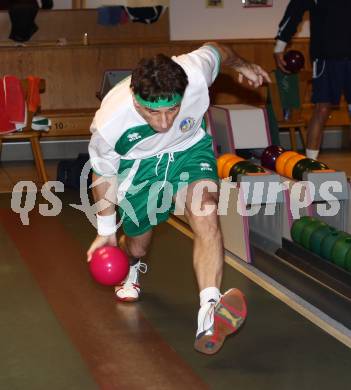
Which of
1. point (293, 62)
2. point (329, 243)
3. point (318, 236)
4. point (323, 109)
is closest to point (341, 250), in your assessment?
point (329, 243)

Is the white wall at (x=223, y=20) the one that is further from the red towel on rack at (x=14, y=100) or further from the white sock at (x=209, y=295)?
the white sock at (x=209, y=295)

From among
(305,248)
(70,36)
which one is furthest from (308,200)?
(70,36)

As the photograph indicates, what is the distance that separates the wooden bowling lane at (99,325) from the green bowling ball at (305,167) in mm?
1354

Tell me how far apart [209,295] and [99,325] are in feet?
2.40

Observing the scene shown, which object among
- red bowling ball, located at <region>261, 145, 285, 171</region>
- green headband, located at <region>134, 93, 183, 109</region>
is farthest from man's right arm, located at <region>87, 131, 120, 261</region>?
red bowling ball, located at <region>261, 145, 285, 171</region>

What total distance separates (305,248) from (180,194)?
1.20 meters

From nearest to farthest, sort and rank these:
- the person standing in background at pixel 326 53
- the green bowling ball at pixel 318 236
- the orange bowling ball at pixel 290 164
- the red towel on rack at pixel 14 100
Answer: the green bowling ball at pixel 318 236
the orange bowling ball at pixel 290 164
the person standing in background at pixel 326 53
the red towel on rack at pixel 14 100

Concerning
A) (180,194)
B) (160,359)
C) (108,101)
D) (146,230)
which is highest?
(108,101)

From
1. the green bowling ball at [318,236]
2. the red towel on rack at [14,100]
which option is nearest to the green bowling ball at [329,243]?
the green bowling ball at [318,236]

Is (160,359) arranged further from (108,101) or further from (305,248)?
(305,248)

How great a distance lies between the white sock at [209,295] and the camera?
3262 millimetres

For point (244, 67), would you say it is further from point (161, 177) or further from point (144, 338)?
point (144, 338)

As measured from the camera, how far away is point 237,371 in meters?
3.21

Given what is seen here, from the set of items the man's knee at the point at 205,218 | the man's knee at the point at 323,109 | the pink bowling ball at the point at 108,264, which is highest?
the man's knee at the point at 205,218
